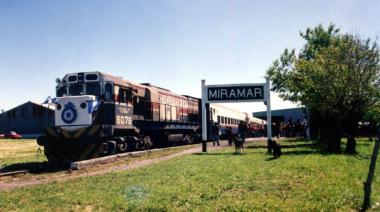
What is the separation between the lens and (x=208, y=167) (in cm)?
1465

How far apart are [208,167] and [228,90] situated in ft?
28.1

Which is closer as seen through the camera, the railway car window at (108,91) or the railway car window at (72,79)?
the railway car window at (108,91)

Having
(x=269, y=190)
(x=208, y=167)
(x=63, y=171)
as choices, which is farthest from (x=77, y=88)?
(x=269, y=190)

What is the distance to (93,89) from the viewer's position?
2012cm

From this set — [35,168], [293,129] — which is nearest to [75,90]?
[35,168]

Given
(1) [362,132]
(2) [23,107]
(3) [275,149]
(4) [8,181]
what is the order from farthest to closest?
(2) [23,107] < (1) [362,132] < (3) [275,149] < (4) [8,181]

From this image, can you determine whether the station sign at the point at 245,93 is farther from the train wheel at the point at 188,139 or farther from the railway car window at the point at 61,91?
the train wheel at the point at 188,139

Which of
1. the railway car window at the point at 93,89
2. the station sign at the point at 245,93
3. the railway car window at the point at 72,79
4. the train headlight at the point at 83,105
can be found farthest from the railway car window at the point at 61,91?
the station sign at the point at 245,93

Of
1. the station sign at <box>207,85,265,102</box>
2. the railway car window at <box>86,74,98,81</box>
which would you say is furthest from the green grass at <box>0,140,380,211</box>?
the station sign at <box>207,85,265,102</box>

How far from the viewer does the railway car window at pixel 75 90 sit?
20.2 m

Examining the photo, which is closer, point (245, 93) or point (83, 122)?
point (83, 122)

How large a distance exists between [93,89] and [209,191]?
1176 centimetres

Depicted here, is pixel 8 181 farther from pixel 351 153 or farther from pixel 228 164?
pixel 351 153

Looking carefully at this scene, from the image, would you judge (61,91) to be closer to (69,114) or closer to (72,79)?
(72,79)
